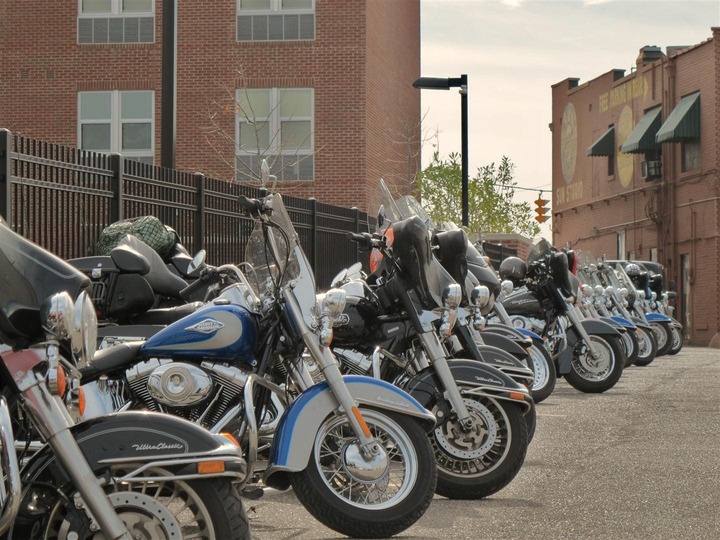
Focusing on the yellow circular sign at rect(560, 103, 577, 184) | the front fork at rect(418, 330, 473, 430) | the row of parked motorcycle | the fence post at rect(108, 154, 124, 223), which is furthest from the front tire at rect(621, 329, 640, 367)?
the yellow circular sign at rect(560, 103, 577, 184)

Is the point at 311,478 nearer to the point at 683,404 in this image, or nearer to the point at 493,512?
the point at 493,512

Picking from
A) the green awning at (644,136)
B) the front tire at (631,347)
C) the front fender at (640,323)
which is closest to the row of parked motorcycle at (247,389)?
the front tire at (631,347)

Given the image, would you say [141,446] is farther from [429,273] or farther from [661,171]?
[661,171]

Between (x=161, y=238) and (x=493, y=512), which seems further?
(x=161, y=238)

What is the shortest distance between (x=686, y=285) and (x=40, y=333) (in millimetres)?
40701

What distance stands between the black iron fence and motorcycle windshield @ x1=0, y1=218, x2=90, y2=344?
477 cm

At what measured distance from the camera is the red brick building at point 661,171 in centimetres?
4166

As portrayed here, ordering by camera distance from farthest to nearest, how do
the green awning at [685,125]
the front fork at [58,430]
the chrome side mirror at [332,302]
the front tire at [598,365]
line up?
1. the green awning at [685,125]
2. the front tire at [598,365]
3. the chrome side mirror at [332,302]
4. the front fork at [58,430]

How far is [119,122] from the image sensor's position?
3183 cm

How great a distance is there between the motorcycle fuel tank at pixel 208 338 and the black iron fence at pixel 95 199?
118 inches

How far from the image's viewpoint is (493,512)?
6.99 meters

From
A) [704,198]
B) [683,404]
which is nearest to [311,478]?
[683,404]

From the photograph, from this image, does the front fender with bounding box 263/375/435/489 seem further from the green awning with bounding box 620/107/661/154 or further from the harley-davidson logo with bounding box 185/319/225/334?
the green awning with bounding box 620/107/661/154

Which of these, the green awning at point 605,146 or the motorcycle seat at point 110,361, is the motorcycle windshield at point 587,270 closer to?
the motorcycle seat at point 110,361
